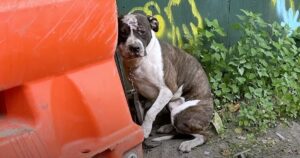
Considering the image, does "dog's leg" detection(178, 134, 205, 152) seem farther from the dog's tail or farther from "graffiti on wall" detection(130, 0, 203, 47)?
"graffiti on wall" detection(130, 0, 203, 47)

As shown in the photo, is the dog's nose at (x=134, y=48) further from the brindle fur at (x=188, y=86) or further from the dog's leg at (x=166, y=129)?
the dog's leg at (x=166, y=129)

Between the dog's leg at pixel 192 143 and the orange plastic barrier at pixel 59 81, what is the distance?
1757 millimetres

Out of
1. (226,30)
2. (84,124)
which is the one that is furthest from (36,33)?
(226,30)

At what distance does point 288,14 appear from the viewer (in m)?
6.35

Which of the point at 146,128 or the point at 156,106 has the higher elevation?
the point at 156,106

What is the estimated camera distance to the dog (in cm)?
399

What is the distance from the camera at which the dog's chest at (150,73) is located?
13.8 feet

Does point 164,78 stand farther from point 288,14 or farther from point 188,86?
point 288,14

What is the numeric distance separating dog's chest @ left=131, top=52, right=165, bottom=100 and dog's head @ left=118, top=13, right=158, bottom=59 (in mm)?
149

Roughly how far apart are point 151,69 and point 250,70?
137 cm

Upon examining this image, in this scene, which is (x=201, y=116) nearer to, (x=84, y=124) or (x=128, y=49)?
(x=128, y=49)

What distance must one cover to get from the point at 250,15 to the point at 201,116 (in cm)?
146

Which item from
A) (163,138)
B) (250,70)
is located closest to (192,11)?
(250,70)

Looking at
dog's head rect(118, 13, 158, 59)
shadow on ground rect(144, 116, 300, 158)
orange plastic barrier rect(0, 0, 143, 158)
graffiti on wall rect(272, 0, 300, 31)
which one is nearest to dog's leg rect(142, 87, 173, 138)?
shadow on ground rect(144, 116, 300, 158)
